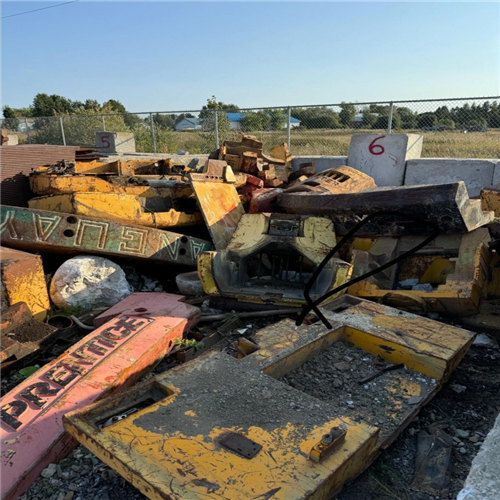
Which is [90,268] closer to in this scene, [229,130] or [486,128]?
[486,128]

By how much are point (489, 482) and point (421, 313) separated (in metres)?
2.43

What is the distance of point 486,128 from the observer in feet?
26.0

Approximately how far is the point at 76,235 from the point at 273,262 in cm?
209

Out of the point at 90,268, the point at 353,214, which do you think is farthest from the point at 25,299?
the point at 353,214

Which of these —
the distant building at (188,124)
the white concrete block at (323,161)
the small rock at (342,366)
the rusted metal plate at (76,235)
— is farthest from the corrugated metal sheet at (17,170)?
the distant building at (188,124)

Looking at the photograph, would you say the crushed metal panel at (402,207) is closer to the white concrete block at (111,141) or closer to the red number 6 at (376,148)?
the red number 6 at (376,148)

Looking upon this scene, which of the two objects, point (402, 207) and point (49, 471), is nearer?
point (49, 471)

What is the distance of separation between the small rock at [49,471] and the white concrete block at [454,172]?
6.33 meters

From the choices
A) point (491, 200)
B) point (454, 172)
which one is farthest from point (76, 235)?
point (454, 172)

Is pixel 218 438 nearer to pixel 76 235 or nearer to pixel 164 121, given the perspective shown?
pixel 76 235

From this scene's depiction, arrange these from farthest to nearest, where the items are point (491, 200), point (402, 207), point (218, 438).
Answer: point (491, 200), point (402, 207), point (218, 438)

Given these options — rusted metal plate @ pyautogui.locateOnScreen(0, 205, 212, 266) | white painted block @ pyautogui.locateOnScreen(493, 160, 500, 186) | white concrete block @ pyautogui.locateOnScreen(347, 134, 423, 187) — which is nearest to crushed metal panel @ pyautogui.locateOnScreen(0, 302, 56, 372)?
rusted metal plate @ pyautogui.locateOnScreen(0, 205, 212, 266)

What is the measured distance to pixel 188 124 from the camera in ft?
47.2

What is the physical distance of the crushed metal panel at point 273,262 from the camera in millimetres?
4109
